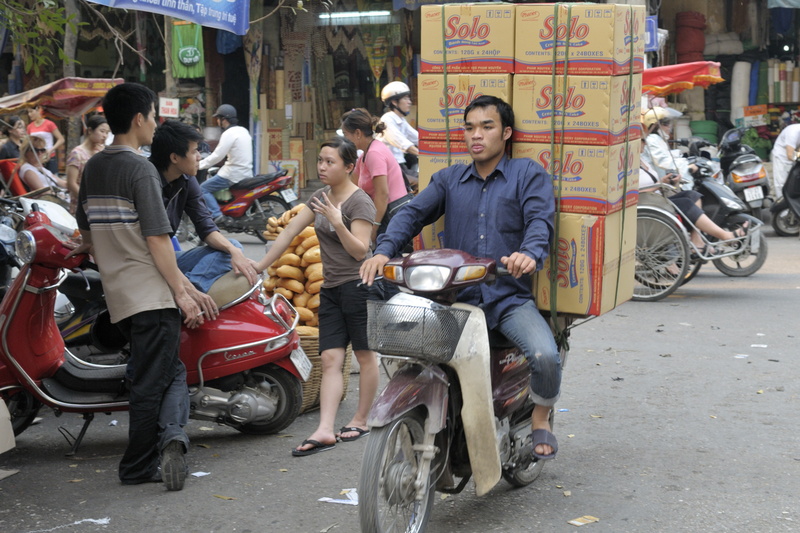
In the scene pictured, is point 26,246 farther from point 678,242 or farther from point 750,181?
point 750,181

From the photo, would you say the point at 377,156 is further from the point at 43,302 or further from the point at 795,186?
the point at 795,186

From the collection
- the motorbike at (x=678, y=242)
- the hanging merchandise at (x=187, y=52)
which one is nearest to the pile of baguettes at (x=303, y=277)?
the motorbike at (x=678, y=242)

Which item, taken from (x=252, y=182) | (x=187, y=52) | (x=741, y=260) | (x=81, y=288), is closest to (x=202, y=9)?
(x=81, y=288)

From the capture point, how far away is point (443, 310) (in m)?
3.49

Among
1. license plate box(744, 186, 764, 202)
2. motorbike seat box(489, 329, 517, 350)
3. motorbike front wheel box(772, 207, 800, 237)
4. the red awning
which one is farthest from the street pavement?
motorbike front wheel box(772, 207, 800, 237)

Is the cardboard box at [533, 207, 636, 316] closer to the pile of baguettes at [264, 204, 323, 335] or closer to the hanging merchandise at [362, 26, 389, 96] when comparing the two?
the pile of baguettes at [264, 204, 323, 335]

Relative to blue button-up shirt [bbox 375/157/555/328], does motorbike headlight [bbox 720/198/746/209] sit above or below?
below

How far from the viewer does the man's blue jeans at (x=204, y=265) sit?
5164mm

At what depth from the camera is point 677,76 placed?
10945 mm

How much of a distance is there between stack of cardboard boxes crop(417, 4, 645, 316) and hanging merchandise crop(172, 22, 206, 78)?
13092 millimetres

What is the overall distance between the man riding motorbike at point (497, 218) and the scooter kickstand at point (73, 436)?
2072 mm

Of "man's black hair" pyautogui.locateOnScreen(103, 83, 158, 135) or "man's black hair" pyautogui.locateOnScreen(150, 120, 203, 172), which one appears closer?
"man's black hair" pyautogui.locateOnScreen(103, 83, 158, 135)

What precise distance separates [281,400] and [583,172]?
2.24 meters

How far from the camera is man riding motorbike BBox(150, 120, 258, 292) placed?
4.86m
